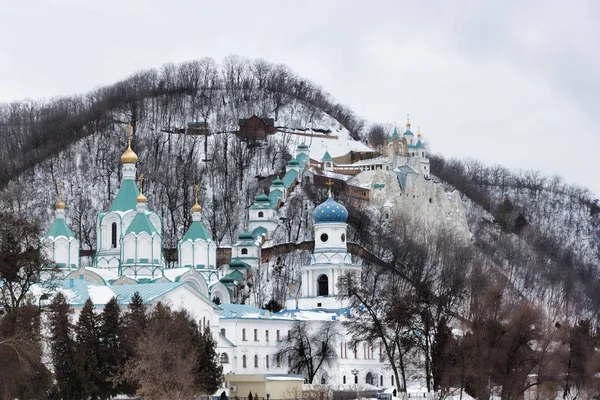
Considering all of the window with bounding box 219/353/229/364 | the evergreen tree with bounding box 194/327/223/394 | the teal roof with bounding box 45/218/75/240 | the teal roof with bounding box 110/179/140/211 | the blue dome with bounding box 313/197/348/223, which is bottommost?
the evergreen tree with bounding box 194/327/223/394

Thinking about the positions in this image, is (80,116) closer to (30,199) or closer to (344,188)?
(30,199)

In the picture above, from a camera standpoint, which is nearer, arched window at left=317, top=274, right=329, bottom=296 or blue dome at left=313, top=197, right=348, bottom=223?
arched window at left=317, top=274, right=329, bottom=296

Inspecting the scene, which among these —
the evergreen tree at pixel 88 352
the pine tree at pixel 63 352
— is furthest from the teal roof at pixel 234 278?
the pine tree at pixel 63 352

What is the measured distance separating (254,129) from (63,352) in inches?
2534

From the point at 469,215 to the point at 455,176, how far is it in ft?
40.1

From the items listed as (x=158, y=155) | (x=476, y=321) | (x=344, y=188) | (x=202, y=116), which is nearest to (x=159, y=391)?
(x=476, y=321)

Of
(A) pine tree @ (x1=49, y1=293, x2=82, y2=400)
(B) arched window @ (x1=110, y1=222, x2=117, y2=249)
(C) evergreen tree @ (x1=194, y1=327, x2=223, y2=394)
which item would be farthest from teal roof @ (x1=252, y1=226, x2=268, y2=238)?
(A) pine tree @ (x1=49, y1=293, x2=82, y2=400)

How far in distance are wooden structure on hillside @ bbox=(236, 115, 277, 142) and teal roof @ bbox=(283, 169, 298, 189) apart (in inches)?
372

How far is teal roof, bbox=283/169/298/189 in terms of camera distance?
3930 inches

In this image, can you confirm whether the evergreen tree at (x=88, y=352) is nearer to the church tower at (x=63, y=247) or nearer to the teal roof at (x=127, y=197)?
the church tower at (x=63, y=247)

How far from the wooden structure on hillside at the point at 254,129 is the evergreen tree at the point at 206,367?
2264 inches

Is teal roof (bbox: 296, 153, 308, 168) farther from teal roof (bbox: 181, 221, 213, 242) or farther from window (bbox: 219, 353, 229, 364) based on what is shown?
window (bbox: 219, 353, 229, 364)

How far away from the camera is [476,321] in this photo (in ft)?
158

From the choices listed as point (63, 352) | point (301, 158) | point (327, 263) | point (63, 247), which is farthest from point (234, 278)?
point (63, 352)
